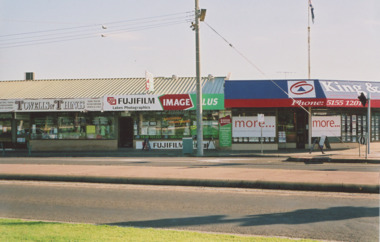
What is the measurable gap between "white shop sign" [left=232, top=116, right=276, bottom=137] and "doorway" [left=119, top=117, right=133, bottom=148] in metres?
8.30

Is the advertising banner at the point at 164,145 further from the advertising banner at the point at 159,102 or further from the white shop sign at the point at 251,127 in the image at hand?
the white shop sign at the point at 251,127

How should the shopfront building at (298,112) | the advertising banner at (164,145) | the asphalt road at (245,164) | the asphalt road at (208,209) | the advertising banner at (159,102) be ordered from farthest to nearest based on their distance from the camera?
1. the advertising banner at (164,145)
2. the advertising banner at (159,102)
3. the shopfront building at (298,112)
4. the asphalt road at (245,164)
5. the asphalt road at (208,209)

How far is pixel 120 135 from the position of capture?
28594mm

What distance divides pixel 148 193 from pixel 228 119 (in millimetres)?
15895

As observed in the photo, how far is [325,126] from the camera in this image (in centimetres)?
2542

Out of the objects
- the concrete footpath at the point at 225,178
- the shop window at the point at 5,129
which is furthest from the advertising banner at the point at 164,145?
the concrete footpath at the point at 225,178

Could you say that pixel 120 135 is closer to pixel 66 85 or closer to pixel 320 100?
pixel 66 85

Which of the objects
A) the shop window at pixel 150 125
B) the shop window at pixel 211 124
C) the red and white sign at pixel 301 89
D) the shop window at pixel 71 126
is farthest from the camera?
the shop window at pixel 71 126

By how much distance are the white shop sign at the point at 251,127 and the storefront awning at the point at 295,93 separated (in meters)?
1.46

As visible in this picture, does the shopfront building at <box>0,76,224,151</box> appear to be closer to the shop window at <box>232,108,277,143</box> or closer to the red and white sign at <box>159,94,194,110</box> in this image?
the red and white sign at <box>159,94,194,110</box>

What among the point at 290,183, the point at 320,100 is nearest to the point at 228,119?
the point at 320,100

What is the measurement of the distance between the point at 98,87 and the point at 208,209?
78.9 ft

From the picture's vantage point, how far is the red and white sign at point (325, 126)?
998 inches

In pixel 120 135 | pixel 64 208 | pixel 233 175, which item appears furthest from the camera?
pixel 120 135
